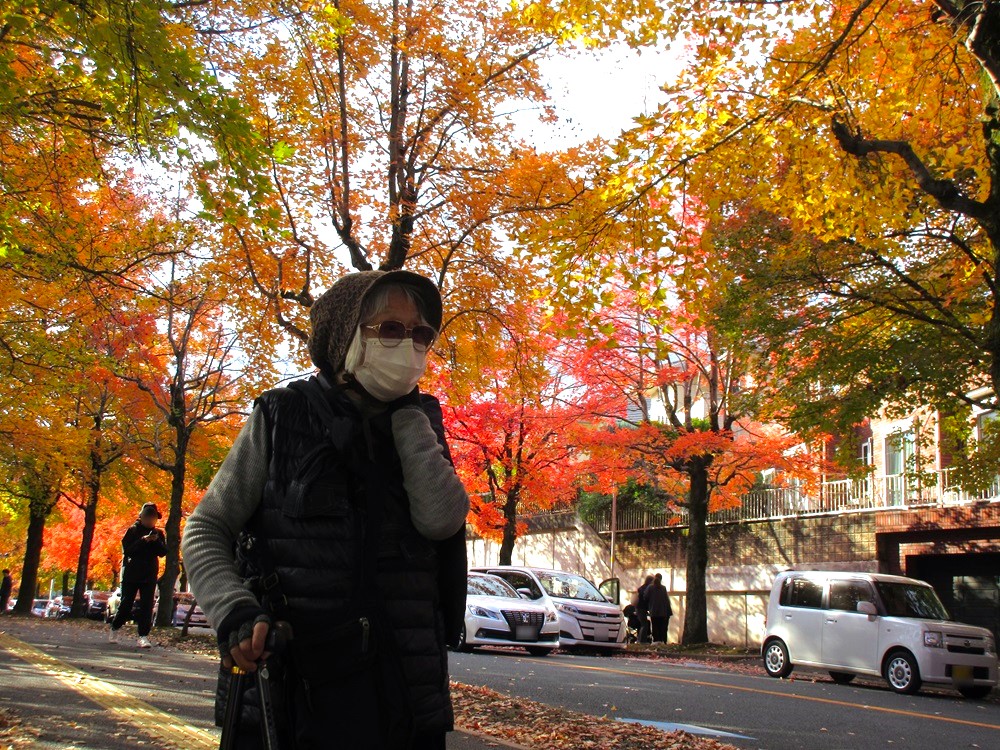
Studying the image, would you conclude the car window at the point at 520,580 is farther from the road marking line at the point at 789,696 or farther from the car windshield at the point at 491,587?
the road marking line at the point at 789,696

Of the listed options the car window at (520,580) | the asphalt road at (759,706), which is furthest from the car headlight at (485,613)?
the asphalt road at (759,706)

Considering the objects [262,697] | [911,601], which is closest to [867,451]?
[911,601]

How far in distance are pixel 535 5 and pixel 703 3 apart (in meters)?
1.55

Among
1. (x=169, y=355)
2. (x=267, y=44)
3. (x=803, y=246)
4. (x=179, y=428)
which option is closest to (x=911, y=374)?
(x=803, y=246)

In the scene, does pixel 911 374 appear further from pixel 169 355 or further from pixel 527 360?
pixel 169 355

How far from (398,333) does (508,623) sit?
1723 cm

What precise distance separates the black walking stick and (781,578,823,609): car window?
51.7ft

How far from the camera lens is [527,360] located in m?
12.4

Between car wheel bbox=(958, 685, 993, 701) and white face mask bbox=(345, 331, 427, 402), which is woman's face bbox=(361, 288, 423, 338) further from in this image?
car wheel bbox=(958, 685, 993, 701)

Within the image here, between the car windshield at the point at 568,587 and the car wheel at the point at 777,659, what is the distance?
19.3 feet

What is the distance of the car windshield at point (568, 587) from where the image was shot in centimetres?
2275

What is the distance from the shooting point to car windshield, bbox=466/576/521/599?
2033 cm

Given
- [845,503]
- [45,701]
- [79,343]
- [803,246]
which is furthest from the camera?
[845,503]

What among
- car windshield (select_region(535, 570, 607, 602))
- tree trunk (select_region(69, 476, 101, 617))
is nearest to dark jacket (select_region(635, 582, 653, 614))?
car windshield (select_region(535, 570, 607, 602))
